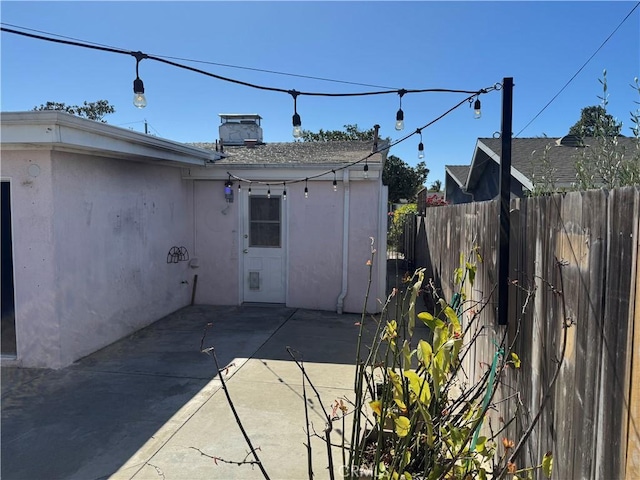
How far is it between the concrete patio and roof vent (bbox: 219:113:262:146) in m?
6.13

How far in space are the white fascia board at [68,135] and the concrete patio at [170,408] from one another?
2.54m

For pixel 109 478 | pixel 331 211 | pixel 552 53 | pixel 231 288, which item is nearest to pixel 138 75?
pixel 109 478

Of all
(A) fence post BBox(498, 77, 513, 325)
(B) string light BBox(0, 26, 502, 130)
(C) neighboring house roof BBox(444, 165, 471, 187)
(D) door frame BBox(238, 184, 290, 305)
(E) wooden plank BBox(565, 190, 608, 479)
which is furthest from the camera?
(C) neighboring house roof BBox(444, 165, 471, 187)

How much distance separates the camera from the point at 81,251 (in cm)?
526

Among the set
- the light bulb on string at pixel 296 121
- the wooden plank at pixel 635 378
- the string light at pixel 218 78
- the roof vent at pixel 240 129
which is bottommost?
the wooden plank at pixel 635 378

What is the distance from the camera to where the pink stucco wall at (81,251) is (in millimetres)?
4781

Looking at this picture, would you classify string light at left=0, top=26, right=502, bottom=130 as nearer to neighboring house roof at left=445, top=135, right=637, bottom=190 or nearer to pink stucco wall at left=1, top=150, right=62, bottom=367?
neighboring house roof at left=445, top=135, right=637, bottom=190

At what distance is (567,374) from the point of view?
1850 mm

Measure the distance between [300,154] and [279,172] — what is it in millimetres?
1129

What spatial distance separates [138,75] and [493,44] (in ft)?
17.5

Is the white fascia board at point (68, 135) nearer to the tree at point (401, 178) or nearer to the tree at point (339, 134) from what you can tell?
the tree at point (401, 178)

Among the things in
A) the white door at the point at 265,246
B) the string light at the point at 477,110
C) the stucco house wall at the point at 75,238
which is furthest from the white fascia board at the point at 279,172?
the string light at the point at 477,110

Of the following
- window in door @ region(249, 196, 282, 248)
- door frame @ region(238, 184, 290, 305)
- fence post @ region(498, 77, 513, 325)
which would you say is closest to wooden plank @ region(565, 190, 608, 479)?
fence post @ region(498, 77, 513, 325)

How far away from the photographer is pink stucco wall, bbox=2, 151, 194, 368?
15.7ft
